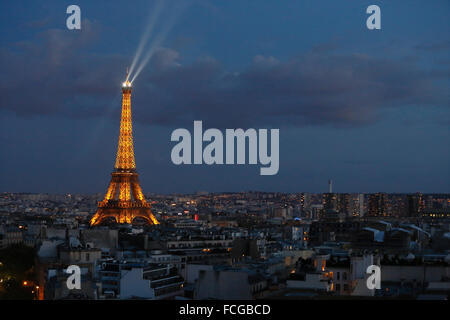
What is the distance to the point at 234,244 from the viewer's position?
3678cm

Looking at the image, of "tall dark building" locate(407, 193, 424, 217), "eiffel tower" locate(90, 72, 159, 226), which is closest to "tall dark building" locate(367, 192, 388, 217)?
"tall dark building" locate(407, 193, 424, 217)

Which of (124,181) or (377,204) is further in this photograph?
(377,204)

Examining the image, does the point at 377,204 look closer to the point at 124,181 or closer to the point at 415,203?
the point at 415,203

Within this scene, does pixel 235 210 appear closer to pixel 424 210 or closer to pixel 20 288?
pixel 424 210

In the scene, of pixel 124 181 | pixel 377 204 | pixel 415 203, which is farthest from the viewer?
pixel 377 204

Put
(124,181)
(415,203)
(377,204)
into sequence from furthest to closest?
(377,204), (415,203), (124,181)

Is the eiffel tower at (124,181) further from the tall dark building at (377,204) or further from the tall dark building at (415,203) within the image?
the tall dark building at (377,204)

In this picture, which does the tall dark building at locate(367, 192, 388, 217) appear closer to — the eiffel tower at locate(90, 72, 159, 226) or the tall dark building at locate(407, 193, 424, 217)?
the tall dark building at locate(407, 193, 424, 217)

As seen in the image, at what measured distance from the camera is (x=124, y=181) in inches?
2253

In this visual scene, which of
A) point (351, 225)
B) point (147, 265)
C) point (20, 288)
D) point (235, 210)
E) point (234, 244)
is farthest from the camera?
point (235, 210)

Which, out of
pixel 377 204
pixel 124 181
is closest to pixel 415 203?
pixel 377 204

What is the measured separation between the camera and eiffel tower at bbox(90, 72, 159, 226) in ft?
185
